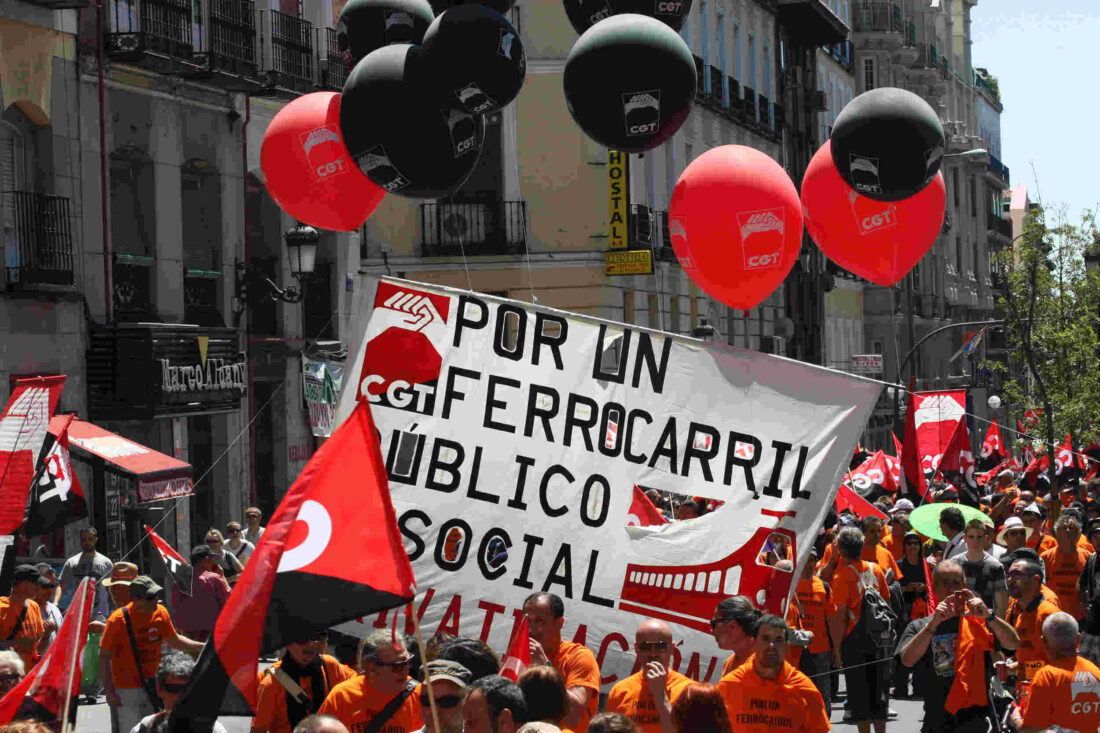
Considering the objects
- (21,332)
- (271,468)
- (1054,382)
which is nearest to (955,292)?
(1054,382)

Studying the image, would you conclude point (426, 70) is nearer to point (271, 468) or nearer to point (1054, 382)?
point (271, 468)

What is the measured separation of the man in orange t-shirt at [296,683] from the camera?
764cm

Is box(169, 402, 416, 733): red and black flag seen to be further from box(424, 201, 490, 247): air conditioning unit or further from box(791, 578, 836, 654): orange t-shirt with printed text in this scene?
box(424, 201, 490, 247): air conditioning unit

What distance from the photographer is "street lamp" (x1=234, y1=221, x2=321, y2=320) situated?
17.7m

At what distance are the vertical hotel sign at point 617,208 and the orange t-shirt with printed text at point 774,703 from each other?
24956 mm

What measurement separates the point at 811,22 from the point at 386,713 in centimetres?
4575

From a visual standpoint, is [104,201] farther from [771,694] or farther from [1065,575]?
[771,694]

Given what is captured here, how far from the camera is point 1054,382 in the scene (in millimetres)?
41438

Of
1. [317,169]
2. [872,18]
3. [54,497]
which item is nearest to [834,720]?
[317,169]

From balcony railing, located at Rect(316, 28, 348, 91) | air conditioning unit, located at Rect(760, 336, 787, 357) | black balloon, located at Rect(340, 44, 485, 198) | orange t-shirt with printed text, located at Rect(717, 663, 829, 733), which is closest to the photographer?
orange t-shirt with printed text, located at Rect(717, 663, 829, 733)

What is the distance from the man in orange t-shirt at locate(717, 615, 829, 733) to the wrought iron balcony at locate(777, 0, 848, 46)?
4223cm

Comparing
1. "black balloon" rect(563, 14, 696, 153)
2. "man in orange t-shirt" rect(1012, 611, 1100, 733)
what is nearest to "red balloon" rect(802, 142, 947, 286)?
"black balloon" rect(563, 14, 696, 153)

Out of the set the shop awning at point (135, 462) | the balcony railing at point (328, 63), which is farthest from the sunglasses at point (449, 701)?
the balcony railing at point (328, 63)

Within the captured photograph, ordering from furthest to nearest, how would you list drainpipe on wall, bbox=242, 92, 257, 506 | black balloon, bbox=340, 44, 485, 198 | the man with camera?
drainpipe on wall, bbox=242, 92, 257, 506
black balloon, bbox=340, 44, 485, 198
the man with camera
